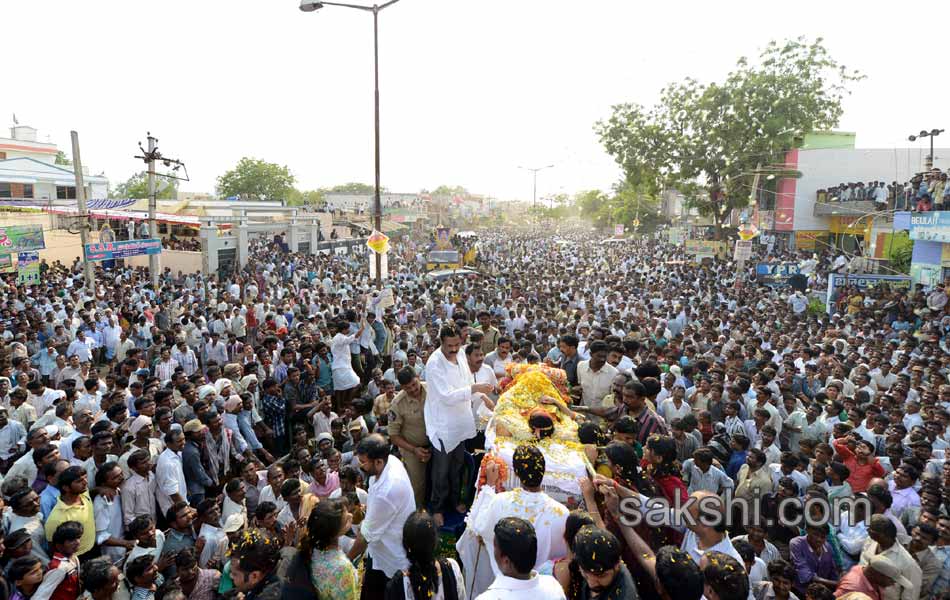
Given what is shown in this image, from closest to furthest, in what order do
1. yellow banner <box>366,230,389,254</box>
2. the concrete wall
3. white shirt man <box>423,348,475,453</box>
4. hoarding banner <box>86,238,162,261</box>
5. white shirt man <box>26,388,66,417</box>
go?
white shirt man <box>423,348,475,453</box> → white shirt man <box>26,388,66,417</box> → yellow banner <box>366,230,389,254</box> → hoarding banner <box>86,238,162,261</box> → the concrete wall

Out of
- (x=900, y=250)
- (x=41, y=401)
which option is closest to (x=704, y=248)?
(x=900, y=250)

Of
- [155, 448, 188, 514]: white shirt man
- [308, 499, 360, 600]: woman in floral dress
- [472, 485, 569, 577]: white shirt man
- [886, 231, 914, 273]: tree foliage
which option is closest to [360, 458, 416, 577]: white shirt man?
[308, 499, 360, 600]: woman in floral dress

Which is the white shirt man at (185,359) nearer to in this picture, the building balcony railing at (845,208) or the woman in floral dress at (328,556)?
the woman in floral dress at (328,556)

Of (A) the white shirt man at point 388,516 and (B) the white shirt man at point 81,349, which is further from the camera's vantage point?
A: (B) the white shirt man at point 81,349

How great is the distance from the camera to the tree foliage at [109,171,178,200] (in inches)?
2374

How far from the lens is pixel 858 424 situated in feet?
21.5

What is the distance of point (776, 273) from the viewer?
21422 millimetres

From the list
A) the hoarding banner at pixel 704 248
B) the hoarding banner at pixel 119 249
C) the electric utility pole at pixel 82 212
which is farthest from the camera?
the hoarding banner at pixel 704 248

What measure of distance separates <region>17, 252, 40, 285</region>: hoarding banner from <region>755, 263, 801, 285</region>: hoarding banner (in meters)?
23.6

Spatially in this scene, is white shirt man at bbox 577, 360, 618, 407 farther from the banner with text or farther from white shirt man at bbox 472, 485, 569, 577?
the banner with text

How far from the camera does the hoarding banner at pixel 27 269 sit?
16.4 m

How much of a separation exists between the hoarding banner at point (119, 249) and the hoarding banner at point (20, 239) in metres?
3.20

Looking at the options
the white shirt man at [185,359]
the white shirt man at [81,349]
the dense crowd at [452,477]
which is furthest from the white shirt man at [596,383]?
the white shirt man at [81,349]

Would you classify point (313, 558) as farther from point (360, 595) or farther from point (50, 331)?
point (50, 331)
